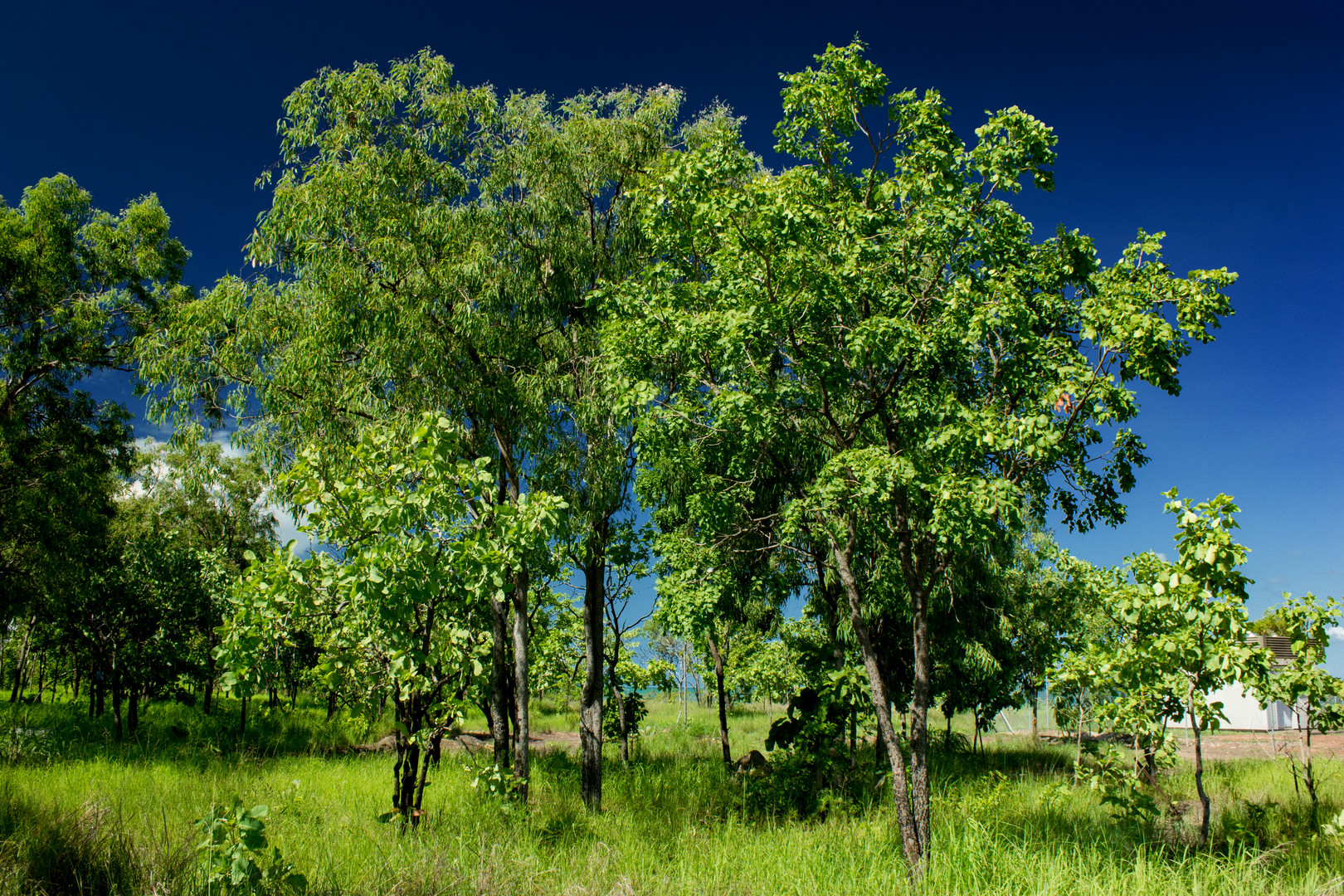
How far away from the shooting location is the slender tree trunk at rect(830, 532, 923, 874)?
623 cm

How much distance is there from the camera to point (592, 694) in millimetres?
9867

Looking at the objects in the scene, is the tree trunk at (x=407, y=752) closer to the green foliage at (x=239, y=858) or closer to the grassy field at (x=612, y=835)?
the grassy field at (x=612, y=835)

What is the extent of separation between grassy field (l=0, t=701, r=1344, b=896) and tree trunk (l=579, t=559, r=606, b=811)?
1.11 ft

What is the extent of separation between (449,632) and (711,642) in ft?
37.2

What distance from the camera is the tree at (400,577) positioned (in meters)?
4.68

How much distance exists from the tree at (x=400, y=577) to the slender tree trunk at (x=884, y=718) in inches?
130

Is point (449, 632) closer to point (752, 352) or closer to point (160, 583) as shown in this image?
point (752, 352)

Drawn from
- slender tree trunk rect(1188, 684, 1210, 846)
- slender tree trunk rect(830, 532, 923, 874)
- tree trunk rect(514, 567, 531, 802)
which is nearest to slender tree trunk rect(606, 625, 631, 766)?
tree trunk rect(514, 567, 531, 802)

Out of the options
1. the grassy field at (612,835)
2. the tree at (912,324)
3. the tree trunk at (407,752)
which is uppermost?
the tree at (912,324)

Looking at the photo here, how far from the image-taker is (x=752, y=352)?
741 cm

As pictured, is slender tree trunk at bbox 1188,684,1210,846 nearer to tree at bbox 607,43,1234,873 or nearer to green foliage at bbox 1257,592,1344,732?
green foliage at bbox 1257,592,1344,732

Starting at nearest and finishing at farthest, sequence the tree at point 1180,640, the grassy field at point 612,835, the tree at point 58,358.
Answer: the grassy field at point 612,835 → the tree at point 1180,640 → the tree at point 58,358

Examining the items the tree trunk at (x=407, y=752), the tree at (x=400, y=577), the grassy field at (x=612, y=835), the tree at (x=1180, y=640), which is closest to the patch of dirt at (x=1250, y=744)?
the grassy field at (x=612, y=835)

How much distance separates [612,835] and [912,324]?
5751 mm
